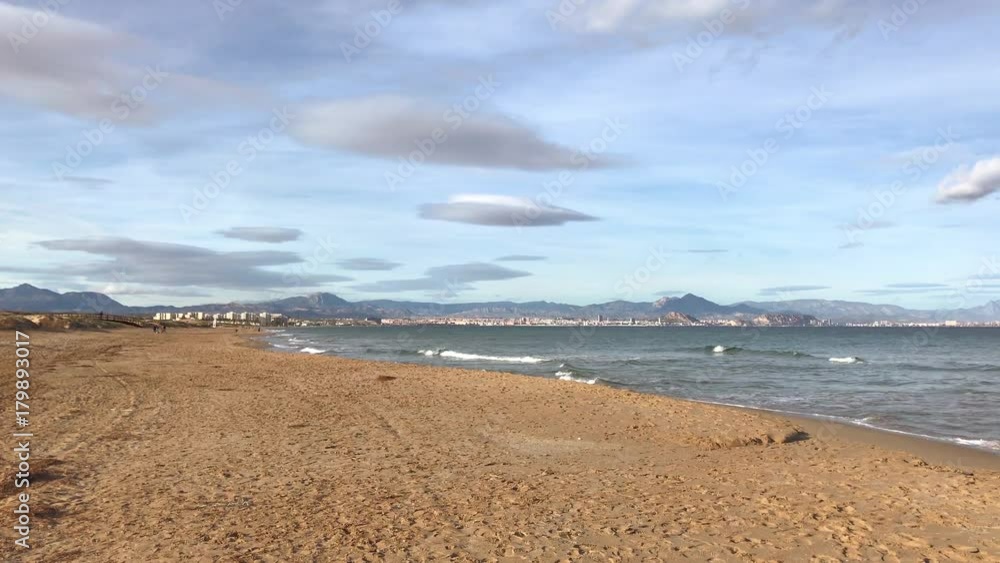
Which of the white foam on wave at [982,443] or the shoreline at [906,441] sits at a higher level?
the shoreline at [906,441]

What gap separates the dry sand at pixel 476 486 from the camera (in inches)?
286

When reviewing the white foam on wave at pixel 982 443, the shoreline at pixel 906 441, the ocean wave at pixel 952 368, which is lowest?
the ocean wave at pixel 952 368

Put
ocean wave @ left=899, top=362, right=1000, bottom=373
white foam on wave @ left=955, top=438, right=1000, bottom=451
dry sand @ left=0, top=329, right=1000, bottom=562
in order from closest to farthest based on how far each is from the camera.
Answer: dry sand @ left=0, top=329, right=1000, bottom=562 < white foam on wave @ left=955, top=438, right=1000, bottom=451 < ocean wave @ left=899, top=362, right=1000, bottom=373

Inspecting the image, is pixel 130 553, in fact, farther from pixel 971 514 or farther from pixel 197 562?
pixel 971 514

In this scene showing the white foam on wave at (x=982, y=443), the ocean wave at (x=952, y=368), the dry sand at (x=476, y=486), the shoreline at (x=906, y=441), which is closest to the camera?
the dry sand at (x=476, y=486)

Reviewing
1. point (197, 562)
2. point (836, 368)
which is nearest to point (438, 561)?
point (197, 562)

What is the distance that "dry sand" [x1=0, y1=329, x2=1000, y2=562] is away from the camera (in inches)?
286

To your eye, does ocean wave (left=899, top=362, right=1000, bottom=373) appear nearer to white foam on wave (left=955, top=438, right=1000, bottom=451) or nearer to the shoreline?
the shoreline

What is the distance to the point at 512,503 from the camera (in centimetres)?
905

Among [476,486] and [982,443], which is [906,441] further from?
[476,486]

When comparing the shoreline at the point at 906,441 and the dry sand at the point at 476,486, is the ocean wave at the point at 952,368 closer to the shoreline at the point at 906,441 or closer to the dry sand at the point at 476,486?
the shoreline at the point at 906,441

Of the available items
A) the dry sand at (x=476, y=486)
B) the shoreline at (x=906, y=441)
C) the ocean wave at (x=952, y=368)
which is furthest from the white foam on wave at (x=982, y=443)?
the ocean wave at (x=952, y=368)

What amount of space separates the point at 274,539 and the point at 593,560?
3.50 m

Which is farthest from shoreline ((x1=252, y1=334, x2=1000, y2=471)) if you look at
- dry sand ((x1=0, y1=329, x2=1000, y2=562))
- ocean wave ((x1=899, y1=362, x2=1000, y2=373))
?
ocean wave ((x1=899, y1=362, x2=1000, y2=373))
